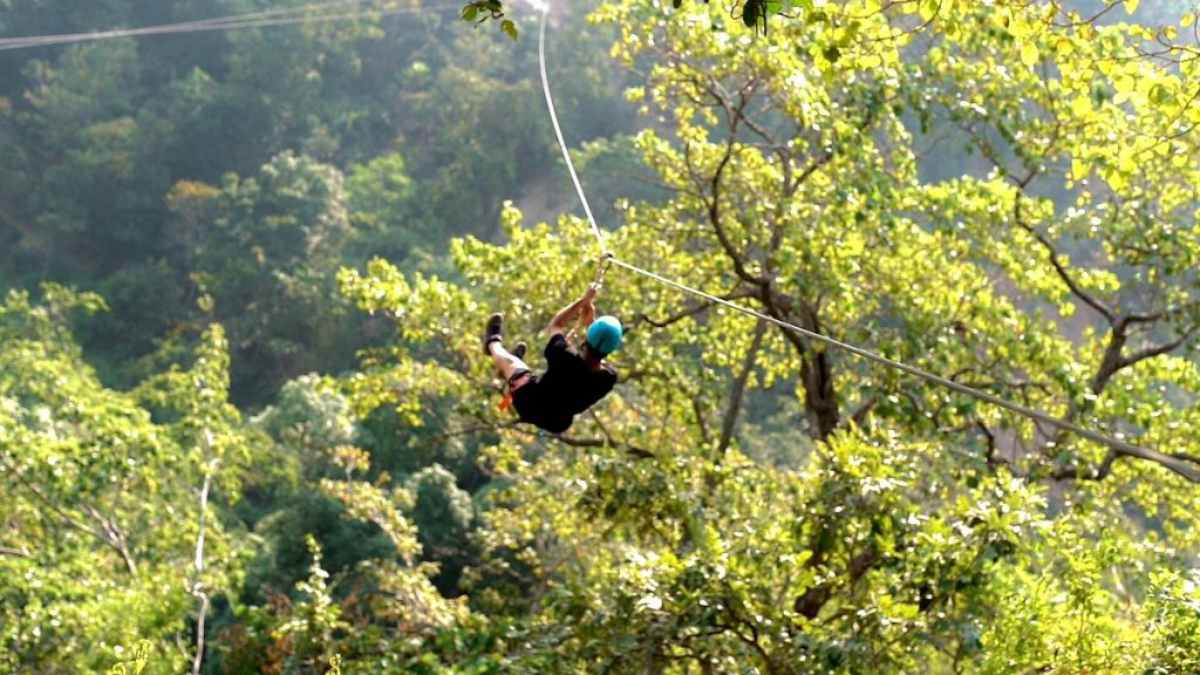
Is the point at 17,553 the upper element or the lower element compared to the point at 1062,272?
lower

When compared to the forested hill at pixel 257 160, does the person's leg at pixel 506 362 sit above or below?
below

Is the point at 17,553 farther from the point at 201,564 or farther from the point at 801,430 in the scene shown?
the point at 801,430

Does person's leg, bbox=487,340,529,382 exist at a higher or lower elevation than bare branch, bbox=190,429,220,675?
lower

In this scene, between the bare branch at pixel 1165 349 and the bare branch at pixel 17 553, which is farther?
the bare branch at pixel 17 553

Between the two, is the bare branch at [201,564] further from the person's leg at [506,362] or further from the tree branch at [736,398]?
the person's leg at [506,362]

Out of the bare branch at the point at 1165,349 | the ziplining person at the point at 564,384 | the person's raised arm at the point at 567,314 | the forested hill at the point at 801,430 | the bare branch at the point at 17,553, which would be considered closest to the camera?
the ziplining person at the point at 564,384

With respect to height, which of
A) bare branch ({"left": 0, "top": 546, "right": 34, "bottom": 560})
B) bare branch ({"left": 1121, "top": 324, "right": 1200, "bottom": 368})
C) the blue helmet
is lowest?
the blue helmet

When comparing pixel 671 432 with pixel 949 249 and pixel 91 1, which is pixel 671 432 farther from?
pixel 91 1

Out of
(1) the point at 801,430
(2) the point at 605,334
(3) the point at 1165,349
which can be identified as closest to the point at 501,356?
(2) the point at 605,334

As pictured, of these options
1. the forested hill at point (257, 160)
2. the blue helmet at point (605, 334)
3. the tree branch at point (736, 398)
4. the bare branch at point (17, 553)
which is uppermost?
the forested hill at point (257, 160)

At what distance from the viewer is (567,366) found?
498 cm

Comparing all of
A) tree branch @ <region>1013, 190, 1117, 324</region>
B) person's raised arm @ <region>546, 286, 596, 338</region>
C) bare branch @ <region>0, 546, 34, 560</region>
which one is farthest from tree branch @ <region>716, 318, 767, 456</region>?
bare branch @ <region>0, 546, 34, 560</region>

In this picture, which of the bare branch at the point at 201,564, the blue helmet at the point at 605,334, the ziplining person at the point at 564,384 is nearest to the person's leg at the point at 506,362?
the ziplining person at the point at 564,384

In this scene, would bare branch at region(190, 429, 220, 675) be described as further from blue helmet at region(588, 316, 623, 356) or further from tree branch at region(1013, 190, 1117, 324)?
tree branch at region(1013, 190, 1117, 324)
